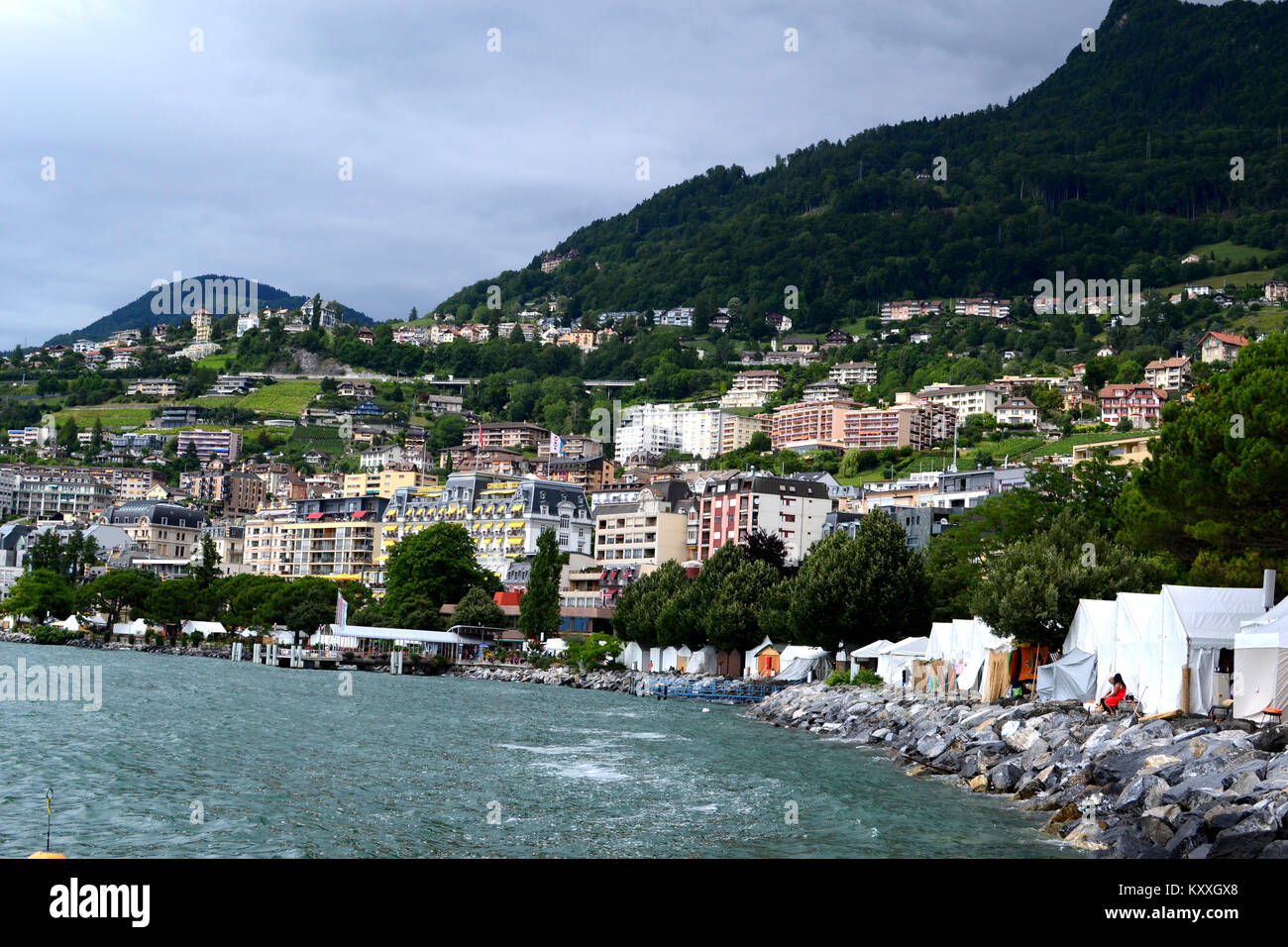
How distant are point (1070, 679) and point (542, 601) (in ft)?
231

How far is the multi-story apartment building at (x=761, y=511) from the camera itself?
126750 millimetres

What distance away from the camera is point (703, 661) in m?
83.0

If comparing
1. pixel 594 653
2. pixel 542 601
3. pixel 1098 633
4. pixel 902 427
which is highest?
pixel 902 427

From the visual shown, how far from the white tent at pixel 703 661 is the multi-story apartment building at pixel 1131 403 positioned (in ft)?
341

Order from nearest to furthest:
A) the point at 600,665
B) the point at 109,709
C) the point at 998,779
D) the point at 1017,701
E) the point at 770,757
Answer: the point at 998,779, the point at 770,757, the point at 1017,701, the point at 109,709, the point at 600,665

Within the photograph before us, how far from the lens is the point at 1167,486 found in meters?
39.3

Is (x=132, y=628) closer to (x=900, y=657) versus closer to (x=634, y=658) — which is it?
(x=634, y=658)

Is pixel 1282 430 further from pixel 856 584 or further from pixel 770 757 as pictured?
pixel 856 584

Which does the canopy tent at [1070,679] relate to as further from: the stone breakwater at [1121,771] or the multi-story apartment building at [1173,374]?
the multi-story apartment building at [1173,374]

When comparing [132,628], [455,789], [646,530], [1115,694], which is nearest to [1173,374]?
[646,530]

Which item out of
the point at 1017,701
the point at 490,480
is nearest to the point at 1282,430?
A: the point at 1017,701

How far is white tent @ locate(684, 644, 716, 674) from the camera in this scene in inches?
3250

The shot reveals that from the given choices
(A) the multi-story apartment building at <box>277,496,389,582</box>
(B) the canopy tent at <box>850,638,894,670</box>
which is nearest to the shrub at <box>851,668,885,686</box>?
(B) the canopy tent at <box>850,638,894,670</box>
